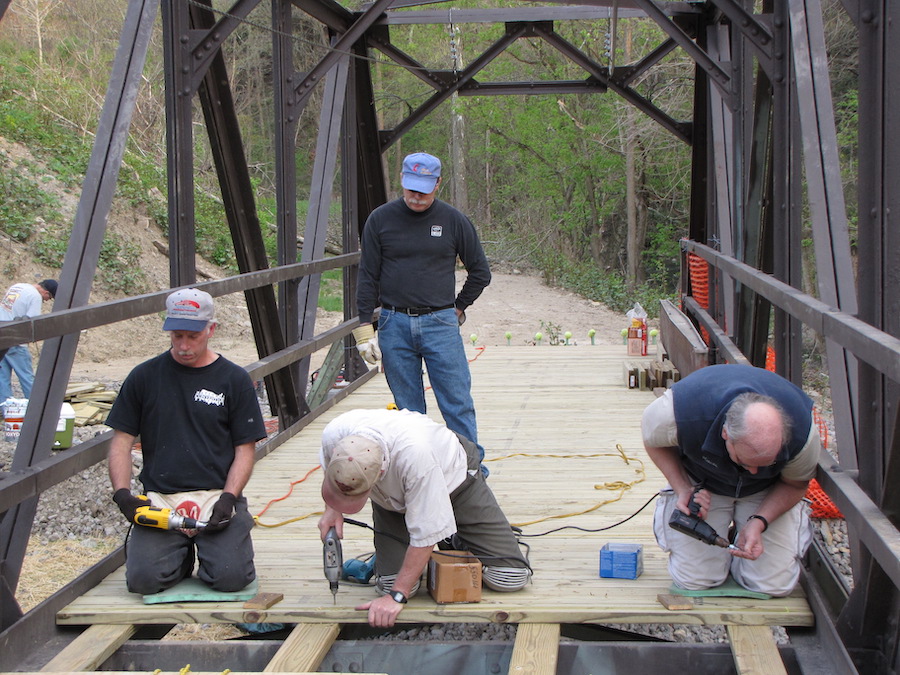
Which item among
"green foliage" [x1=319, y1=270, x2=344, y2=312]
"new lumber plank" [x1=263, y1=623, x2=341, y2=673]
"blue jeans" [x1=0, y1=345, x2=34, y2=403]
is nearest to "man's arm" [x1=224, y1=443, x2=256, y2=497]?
"new lumber plank" [x1=263, y1=623, x2=341, y2=673]

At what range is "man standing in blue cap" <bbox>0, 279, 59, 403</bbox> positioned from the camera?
35.7 feet

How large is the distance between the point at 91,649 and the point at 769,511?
8.23 ft

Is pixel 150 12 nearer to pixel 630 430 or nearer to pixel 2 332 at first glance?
pixel 2 332

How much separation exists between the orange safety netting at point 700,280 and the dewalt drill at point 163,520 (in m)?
5.89

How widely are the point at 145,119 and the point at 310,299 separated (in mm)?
18083

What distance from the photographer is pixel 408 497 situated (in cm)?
361

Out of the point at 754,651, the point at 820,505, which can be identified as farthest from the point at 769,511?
the point at 820,505

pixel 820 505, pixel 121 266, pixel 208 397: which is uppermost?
pixel 121 266

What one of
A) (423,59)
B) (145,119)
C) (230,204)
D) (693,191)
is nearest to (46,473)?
(230,204)

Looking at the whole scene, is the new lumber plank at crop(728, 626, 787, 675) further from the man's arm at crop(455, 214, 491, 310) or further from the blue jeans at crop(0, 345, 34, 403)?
the blue jeans at crop(0, 345, 34, 403)

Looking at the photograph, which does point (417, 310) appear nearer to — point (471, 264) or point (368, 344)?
point (471, 264)

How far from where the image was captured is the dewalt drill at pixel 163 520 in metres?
3.89

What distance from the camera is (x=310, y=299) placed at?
25.7 ft

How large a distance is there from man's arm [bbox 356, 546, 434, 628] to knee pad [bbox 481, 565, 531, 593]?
39cm
